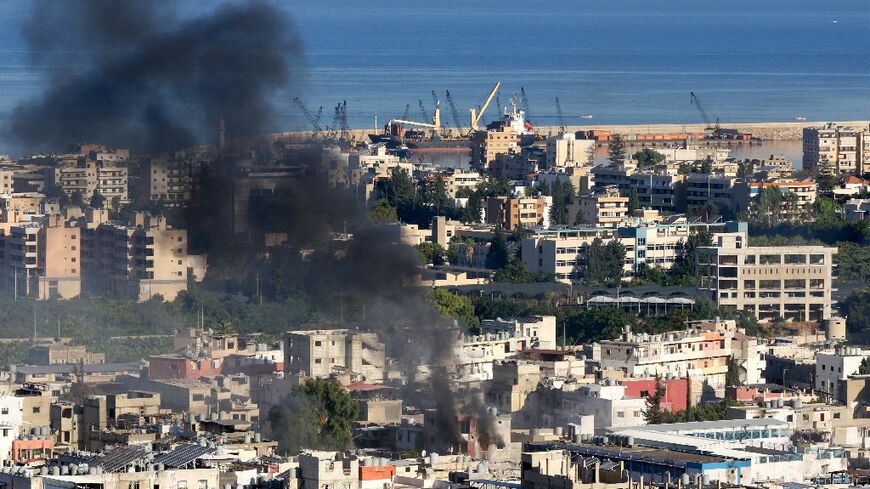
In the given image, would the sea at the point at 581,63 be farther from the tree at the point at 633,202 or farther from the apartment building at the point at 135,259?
the tree at the point at 633,202

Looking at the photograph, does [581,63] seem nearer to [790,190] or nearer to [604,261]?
[790,190]

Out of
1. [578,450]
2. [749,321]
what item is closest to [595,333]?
[749,321]

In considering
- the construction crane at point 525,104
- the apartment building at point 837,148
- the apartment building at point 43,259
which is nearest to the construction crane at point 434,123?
the construction crane at point 525,104

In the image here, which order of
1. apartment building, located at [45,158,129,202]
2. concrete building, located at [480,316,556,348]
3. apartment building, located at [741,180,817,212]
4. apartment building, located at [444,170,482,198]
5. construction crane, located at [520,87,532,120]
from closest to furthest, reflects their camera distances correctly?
concrete building, located at [480,316,556,348] < apartment building, located at [45,158,129,202] < apartment building, located at [741,180,817,212] < apartment building, located at [444,170,482,198] < construction crane, located at [520,87,532,120]

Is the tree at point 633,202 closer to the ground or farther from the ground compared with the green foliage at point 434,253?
farther from the ground

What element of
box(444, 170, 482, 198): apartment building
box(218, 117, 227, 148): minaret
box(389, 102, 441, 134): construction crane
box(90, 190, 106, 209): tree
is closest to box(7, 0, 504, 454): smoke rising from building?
box(218, 117, 227, 148): minaret

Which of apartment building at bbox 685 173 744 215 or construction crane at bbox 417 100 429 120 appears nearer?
apartment building at bbox 685 173 744 215

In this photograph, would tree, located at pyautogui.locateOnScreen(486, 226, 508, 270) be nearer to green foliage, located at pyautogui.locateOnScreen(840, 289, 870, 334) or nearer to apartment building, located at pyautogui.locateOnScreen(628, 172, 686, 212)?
green foliage, located at pyautogui.locateOnScreen(840, 289, 870, 334)
